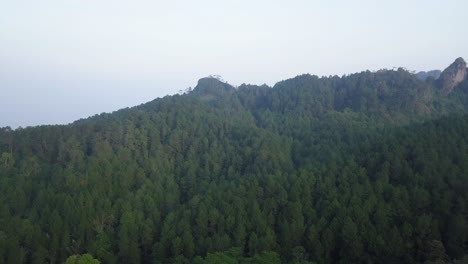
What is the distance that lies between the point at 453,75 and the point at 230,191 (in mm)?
74493

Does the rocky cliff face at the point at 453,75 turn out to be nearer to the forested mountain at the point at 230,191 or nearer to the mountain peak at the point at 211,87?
the forested mountain at the point at 230,191

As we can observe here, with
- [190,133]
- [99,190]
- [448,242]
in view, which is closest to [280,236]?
[448,242]

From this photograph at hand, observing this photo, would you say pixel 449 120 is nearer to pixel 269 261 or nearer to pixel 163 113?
pixel 269 261

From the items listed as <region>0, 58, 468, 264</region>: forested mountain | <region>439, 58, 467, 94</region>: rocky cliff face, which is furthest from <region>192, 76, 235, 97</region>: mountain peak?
<region>439, 58, 467, 94</region>: rocky cliff face

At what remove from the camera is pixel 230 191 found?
4822cm

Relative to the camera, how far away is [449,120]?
55.2 metres

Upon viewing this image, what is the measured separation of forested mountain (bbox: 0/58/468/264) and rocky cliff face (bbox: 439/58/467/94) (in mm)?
30325

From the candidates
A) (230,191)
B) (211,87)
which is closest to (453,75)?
(211,87)

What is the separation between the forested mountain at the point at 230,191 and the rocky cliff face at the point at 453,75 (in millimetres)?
30325

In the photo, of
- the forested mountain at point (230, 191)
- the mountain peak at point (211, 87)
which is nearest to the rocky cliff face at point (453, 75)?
the forested mountain at point (230, 191)

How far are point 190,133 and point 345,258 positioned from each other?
39.4m

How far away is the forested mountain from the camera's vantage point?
37.9 m

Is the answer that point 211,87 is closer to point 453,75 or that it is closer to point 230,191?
point 453,75

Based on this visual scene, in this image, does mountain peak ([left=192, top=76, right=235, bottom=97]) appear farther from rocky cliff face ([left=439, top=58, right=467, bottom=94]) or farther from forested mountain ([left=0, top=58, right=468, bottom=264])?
rocky cliff face ([left=439, top=58, right=467, bottom=94])
